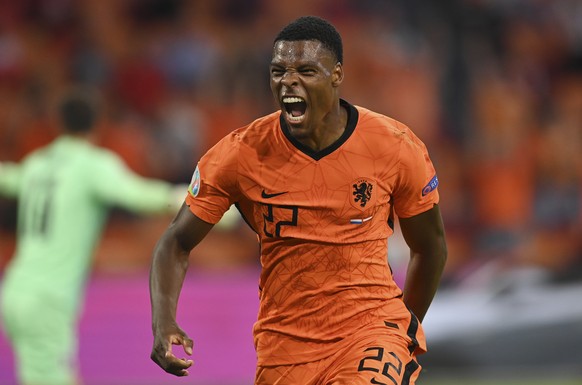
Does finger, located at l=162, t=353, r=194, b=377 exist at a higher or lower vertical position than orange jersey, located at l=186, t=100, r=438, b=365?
lower

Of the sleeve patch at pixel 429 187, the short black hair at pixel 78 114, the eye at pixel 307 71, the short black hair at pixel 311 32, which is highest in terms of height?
the short black hair at pixel 78 114

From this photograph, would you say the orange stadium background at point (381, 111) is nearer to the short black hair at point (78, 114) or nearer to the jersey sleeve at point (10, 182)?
the jersey sleeve at point (10, 182)

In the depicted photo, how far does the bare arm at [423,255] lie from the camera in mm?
5090

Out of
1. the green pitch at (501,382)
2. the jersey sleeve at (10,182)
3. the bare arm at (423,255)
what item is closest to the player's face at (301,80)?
the bare arm at (423,255)

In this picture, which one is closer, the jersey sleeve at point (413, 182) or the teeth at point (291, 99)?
the teeth at point (291, 99)

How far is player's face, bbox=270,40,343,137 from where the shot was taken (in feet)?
15.1

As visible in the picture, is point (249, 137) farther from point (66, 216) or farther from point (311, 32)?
point (66, 216)

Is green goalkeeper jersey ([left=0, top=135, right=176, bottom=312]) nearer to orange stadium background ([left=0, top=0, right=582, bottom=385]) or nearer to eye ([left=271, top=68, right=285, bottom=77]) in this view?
orange stadium background ([left=0, top=0, right=582, bottom=385])

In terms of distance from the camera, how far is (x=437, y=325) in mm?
11031

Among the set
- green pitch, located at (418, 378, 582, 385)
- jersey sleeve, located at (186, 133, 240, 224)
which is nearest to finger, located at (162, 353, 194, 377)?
jersey sleeve, located at (186, 133, 240, 224)

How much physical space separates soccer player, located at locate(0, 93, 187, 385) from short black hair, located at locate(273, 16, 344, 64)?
3335 millimetres

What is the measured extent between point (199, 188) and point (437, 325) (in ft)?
21.3

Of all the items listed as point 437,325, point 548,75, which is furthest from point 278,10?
point 437,325

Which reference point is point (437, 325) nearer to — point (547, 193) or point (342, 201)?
point (547, 193)
